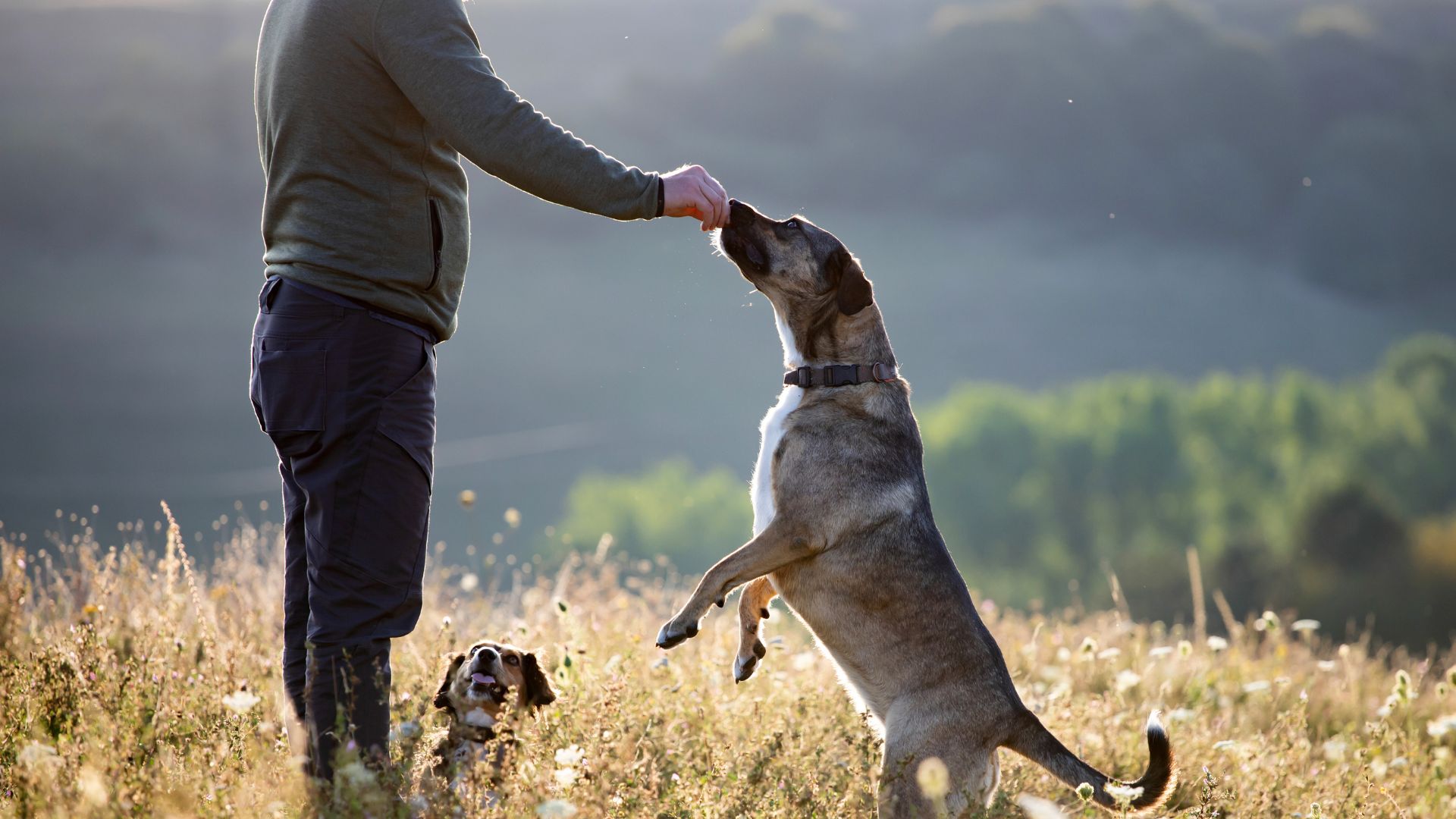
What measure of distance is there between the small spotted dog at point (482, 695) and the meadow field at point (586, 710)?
119 millimetres

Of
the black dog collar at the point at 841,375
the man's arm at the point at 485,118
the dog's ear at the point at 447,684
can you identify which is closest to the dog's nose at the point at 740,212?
the black dog collar at the point at 841,375

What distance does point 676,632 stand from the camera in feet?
12.9

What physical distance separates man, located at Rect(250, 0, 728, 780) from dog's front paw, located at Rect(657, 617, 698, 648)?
939mm

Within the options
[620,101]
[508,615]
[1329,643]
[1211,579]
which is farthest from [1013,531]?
[508,615]

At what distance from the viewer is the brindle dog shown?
387 centimetres

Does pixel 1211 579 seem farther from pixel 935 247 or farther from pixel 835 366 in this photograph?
pixel 835 366

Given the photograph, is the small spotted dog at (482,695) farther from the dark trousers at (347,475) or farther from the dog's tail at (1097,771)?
the dog's tail at (1097,771)

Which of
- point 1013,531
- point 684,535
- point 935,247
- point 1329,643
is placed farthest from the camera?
point 935,247

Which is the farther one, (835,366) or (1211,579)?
(1211,579)

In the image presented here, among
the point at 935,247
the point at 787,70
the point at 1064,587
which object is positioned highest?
the point at 787,70

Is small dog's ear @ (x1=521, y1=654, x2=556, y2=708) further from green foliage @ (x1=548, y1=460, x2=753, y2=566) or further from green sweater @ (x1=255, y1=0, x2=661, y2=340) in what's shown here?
green foliage @ (x1=548, y1=460, x2=753, y2=566)

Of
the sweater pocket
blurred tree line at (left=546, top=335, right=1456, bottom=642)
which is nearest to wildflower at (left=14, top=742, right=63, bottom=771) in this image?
the sweater pocket

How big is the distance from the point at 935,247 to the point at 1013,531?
43.4 meters

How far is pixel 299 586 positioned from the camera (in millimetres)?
3480
